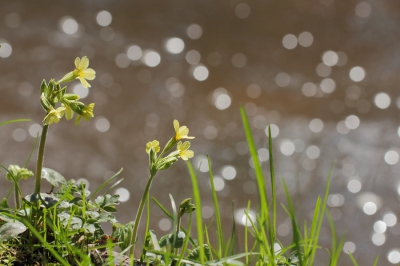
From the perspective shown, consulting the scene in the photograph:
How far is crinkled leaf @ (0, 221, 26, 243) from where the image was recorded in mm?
336

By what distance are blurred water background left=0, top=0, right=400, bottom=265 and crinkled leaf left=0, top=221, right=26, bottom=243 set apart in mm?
1273

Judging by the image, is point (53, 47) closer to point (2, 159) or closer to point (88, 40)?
point (88, 40)

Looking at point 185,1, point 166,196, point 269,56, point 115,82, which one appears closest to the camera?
point 166,196

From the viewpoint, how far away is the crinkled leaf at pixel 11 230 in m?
0.34

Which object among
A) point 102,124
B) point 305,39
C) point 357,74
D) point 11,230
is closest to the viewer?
point 11,230

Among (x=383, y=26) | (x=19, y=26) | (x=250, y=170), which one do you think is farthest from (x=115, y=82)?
(x=383, y=26)

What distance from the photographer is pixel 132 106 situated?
190cm

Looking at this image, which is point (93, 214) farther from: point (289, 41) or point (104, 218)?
point (289, 41)

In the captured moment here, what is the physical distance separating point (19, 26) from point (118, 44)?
1.55ft

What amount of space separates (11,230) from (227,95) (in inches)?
64.7

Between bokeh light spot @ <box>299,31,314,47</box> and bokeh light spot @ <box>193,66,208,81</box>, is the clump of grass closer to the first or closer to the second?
bokeh light spot @ <box>193,66,208,81</box>

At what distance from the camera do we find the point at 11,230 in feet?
1.12

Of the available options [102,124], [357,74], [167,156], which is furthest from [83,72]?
[357,74]

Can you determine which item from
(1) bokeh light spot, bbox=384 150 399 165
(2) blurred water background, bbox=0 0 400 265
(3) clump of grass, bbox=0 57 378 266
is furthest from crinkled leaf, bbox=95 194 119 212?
(1) bokeh light spot, bbox=384 150 399 165
